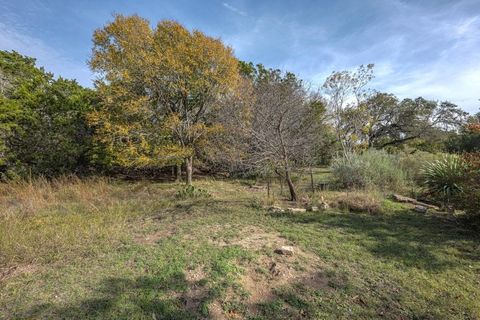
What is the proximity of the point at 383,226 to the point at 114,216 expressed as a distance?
5.13m

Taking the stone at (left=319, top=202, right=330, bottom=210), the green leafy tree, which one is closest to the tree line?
the green leafy tree

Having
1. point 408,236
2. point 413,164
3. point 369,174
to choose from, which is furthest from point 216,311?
point 413,164

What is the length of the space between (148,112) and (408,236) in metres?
8.01

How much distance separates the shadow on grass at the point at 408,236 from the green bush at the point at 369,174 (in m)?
2.53

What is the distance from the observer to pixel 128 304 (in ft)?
7.87

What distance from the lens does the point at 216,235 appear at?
4.17 meters

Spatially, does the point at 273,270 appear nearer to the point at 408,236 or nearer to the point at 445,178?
the point at 408,236

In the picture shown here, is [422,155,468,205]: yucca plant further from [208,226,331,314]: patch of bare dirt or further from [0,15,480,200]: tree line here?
[208,226,331,314]: patch of bare dirt

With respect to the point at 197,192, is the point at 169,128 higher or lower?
higher

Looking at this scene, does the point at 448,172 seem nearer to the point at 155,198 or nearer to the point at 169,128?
the point at 155,198

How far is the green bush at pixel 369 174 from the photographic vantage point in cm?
826

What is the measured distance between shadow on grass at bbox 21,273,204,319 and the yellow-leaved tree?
609 centimetres

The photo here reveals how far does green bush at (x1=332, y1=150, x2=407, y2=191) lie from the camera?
8258 mm

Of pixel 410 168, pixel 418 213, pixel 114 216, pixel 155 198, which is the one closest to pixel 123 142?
pixel 155 198
